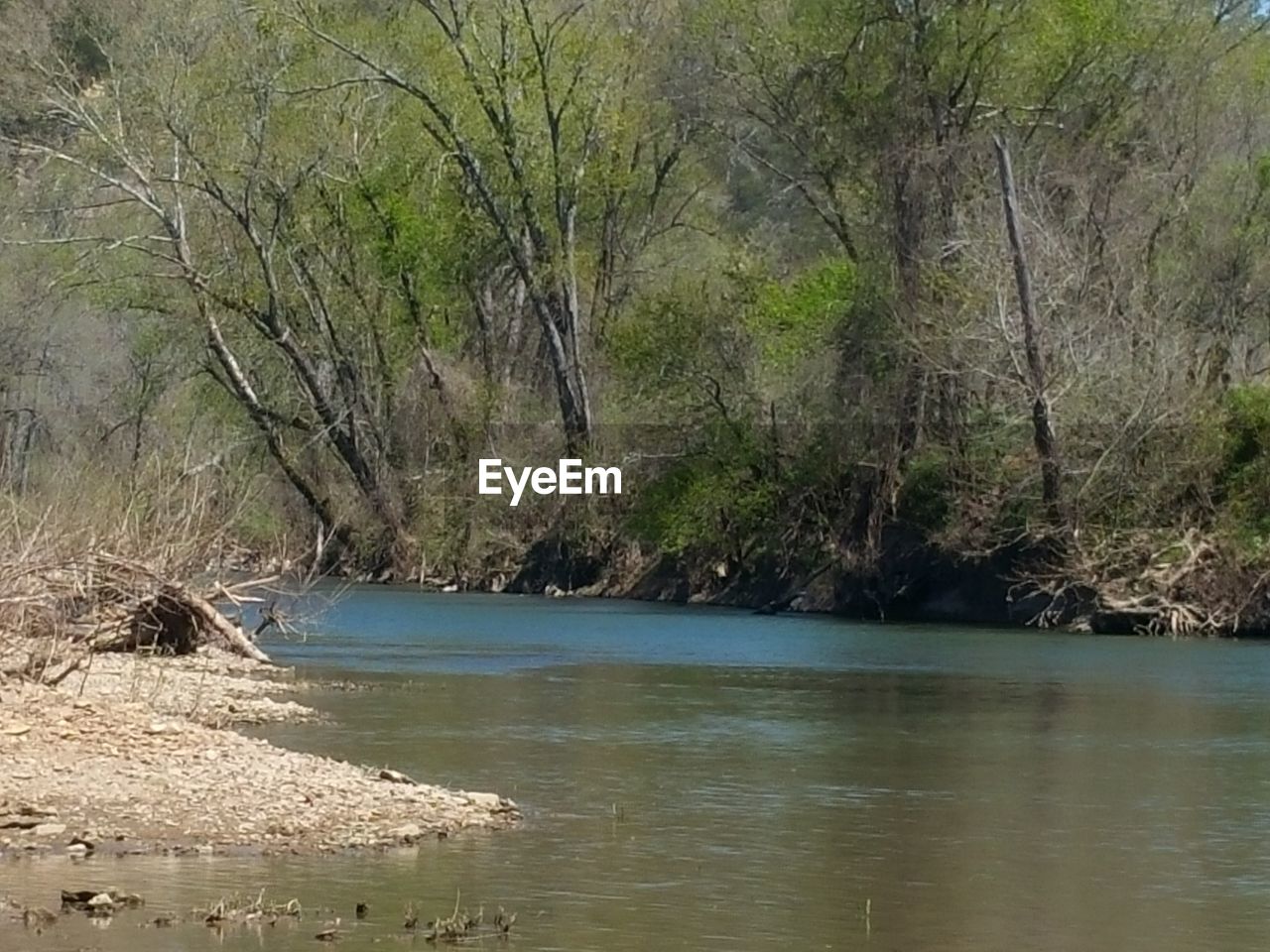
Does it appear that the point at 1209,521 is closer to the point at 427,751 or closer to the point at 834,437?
the point at 834,437

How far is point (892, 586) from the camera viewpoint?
4941cm

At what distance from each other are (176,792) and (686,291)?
37.1m

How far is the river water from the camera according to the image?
15.4 metres

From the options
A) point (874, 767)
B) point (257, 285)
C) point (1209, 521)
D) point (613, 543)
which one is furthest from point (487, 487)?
point (874, 767)

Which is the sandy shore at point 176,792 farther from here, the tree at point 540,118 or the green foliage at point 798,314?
the tree at point 540,118

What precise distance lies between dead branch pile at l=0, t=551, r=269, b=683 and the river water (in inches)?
69.8

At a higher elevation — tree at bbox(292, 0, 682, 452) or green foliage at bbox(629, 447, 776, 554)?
tree at bbox(292, 0, 682, 452)

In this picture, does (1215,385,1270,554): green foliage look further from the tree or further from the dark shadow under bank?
the tree

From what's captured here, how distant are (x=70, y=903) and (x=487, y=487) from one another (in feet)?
146

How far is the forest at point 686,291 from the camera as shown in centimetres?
4525

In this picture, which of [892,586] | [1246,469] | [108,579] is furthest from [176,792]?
[892,586]

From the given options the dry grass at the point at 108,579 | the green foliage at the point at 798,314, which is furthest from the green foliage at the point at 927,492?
the dry grass at the point at 108,579

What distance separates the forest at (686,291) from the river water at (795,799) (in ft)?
22.4

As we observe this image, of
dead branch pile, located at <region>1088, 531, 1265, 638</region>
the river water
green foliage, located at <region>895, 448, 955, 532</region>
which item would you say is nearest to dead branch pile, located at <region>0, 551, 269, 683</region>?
the river water
